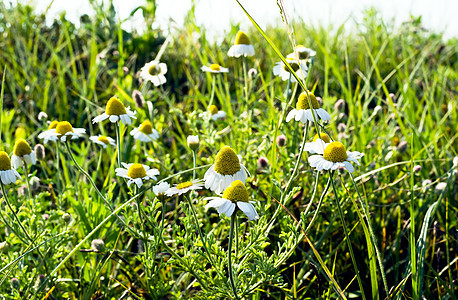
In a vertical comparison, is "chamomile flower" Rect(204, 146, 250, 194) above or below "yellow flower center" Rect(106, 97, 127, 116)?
below

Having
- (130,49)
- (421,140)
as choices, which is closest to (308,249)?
(421,140)

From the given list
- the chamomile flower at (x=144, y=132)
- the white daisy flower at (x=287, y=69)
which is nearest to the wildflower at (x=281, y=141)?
the white daisy flower at (x=287, y=69)

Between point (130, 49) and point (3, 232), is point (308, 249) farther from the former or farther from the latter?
→ point (130, 49)

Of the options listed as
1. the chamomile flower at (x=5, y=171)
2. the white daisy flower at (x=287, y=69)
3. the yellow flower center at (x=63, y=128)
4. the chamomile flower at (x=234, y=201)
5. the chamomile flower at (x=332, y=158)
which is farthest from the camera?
the white daisy flower at (x=287, y=69)

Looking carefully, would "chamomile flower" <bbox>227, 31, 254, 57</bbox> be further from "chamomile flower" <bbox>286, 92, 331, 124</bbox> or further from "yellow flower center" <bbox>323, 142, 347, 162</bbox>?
"yellow flower center" <bbox>323, 142, 347, 162</bbox>

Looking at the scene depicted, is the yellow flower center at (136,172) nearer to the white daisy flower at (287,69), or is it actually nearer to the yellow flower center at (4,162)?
the yellow flower center at (4,162)

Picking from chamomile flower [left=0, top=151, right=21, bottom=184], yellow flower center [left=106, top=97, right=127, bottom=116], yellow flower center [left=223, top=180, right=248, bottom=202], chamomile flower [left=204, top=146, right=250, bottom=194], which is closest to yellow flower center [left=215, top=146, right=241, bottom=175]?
chamomile flower [left=204, top=146, right=250, bottom=194]

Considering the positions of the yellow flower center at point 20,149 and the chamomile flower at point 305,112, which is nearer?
the chamomile flower at point 305,112
